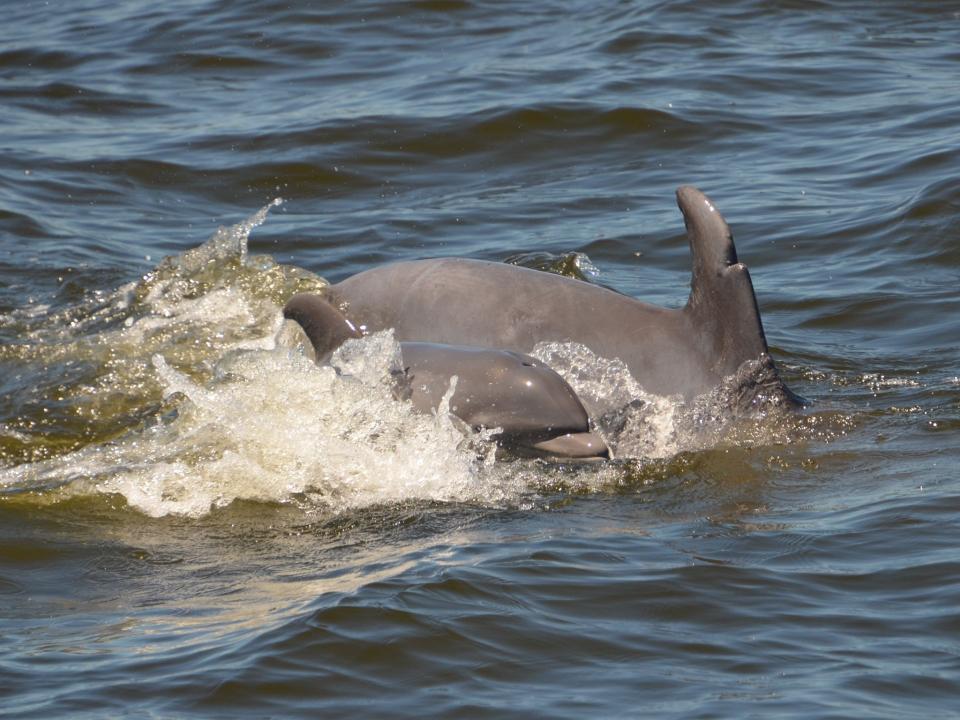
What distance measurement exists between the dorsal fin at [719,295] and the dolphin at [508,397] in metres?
0.90

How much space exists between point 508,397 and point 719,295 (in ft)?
4.34

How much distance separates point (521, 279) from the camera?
348 inches

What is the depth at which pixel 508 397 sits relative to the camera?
7.84 meters

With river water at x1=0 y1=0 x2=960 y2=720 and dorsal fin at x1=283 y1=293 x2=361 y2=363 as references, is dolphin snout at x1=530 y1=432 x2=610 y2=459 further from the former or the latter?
dorsal fin at x1=283 y1=293 x2=361 y2=363

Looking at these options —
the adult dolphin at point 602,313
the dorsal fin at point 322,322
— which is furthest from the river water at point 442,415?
the dorsal fin at point 322,322

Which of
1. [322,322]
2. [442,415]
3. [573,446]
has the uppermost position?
[322,322]

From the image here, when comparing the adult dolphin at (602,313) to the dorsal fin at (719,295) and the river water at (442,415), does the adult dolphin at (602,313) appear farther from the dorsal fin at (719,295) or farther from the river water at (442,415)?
the river water at (442,415)

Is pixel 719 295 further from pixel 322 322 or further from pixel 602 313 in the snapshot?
pixel 322 322

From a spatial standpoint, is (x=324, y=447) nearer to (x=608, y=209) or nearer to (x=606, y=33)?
(x=608, y=209)

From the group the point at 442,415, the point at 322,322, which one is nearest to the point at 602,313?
the point at 442,415

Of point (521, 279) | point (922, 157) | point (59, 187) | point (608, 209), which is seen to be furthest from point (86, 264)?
point (922, 157)

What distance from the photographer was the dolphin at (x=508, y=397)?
7.82 metres

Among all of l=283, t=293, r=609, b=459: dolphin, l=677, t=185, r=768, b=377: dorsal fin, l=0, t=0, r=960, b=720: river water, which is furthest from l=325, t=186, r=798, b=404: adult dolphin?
l=283, t=293, r=609, b=459: dolphin

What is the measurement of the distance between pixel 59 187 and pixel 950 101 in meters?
8.84
